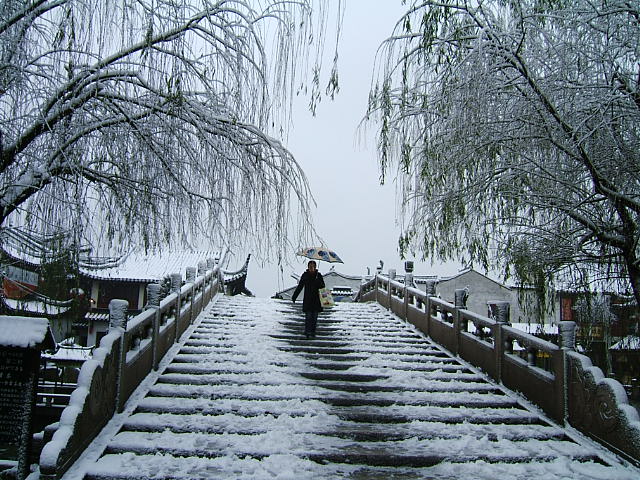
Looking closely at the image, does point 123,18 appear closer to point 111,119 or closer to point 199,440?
point 111,119

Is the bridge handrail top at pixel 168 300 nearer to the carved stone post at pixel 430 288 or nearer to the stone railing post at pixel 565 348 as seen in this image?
the carved stone post at pixel 430 288

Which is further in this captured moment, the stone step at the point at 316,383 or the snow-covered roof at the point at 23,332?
the stone step at the point at 316,383

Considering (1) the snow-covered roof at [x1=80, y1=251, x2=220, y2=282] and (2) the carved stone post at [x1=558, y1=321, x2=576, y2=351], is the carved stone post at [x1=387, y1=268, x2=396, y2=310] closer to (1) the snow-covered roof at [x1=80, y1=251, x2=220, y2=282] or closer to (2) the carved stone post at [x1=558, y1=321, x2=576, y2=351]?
(2) the carved stone post at [x1=558, y1=321, x2=576, y2=351]

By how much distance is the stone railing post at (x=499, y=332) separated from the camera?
7.45 m

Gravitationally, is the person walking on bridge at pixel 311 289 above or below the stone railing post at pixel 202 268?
below

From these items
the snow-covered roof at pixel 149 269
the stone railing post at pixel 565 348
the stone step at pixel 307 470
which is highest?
the snow-covered roof at pixel 149 269

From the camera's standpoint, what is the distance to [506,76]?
17.6 ft

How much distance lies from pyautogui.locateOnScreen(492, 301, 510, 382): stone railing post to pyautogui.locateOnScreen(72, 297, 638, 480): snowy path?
15.2 inches

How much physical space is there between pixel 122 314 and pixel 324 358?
3.52 metres

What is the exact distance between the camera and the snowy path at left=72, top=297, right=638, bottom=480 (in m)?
4.89

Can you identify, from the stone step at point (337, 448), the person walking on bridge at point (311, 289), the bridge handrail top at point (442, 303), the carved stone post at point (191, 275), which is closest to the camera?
the stone step at point (337, 448)

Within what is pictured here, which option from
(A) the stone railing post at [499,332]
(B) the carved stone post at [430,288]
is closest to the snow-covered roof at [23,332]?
(A) the stone railing post at [499,332]

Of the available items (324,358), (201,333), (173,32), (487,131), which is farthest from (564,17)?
(201,333)

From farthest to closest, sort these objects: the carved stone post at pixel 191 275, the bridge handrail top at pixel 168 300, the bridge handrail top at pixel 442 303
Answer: the carved stone post at pixel 191 275, the bridge handrail top at pixel 442 303, the bridge handrail top at pixel 168 300
